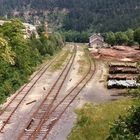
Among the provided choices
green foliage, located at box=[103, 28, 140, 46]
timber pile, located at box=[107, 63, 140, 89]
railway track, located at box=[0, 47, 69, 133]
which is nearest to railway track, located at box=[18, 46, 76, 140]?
railway track, located at box=[0, 47, 69, 133]

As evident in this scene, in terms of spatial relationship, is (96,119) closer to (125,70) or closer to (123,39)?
(125,70)

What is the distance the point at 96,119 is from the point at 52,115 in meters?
4.26

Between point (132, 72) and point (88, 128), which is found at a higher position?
point (88, 128)

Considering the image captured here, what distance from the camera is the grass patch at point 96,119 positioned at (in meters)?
31.6

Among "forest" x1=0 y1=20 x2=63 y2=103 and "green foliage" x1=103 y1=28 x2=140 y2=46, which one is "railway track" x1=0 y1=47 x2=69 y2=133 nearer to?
"forest" x1=0 y1=20 x2=63 y2=103

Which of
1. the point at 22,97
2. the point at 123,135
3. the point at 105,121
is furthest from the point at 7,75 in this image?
the point at 123,135

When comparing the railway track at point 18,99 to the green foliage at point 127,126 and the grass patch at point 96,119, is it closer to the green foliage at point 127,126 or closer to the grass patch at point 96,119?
the grass patch at point 96,119

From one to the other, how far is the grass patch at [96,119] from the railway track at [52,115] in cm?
171

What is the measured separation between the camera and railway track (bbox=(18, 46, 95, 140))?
106 ft

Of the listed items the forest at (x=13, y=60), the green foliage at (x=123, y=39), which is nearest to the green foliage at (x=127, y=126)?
the forest at (x=13, y=60)

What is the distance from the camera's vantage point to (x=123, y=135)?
23109 mm

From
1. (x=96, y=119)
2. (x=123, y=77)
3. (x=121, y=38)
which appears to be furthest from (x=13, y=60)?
(x=121, y=38)

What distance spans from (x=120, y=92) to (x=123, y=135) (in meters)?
25.8

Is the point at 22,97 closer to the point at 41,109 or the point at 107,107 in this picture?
the point at 41,109
